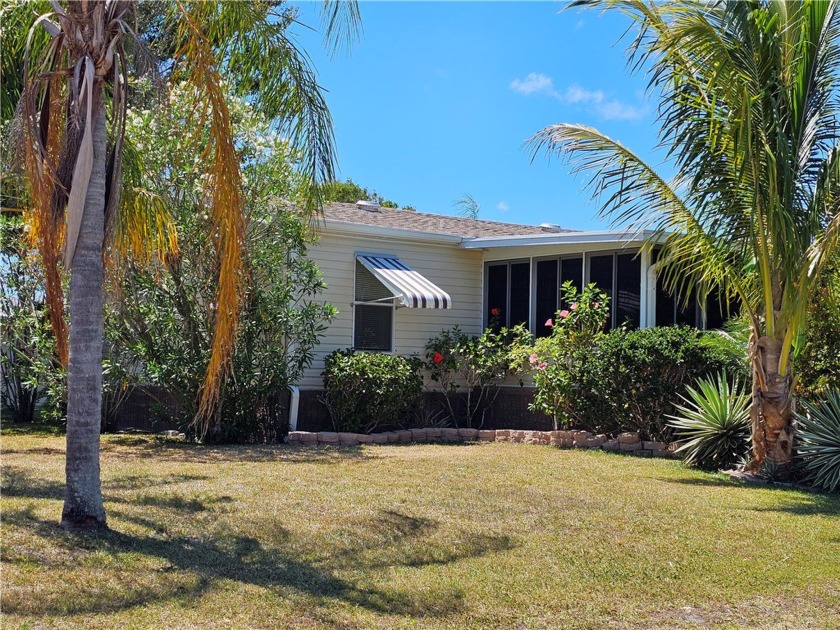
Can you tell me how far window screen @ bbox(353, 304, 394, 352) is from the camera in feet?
52.5

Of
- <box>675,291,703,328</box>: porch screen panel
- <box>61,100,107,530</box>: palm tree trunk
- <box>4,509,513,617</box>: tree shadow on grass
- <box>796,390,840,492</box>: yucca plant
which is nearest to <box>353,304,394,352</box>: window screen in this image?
<box>675,291,703,328</box>: porch screen panel

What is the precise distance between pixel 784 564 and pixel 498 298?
35.2 feet

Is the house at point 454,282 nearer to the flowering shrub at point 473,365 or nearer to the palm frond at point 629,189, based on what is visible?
the flowering shrub at point 473,365

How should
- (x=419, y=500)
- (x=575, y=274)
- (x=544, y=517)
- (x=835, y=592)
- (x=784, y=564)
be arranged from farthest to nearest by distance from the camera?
(x=575, y=274)
(x=419, y=500)
(x=544, y=517)
(x=784, y=564)
(x=835, y=592)

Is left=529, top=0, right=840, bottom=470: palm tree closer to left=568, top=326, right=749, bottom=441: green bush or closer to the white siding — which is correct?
left=568, top=326, right=749, bottom=441: green bush

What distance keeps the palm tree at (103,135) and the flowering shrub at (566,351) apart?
20.7 feet

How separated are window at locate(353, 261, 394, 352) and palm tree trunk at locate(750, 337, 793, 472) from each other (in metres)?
7.18

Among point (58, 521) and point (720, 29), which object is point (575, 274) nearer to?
point (720, 29)

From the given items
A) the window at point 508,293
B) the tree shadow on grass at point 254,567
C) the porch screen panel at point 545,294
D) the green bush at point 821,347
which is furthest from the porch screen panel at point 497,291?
the tree shadow on grass at point 254,567

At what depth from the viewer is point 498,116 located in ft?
71.3

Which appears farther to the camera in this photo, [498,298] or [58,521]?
[498,298]

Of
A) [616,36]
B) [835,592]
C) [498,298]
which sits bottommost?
[835,592]

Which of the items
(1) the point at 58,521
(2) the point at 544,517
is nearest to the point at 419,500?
(2) the point at 544,517

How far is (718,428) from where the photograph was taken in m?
11.2
